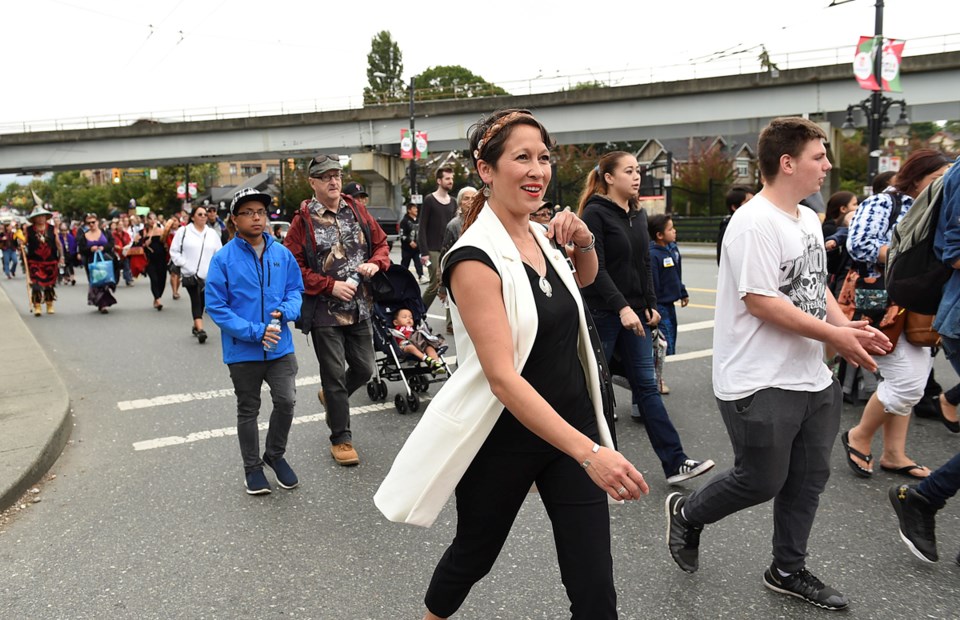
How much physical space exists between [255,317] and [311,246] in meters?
0.75

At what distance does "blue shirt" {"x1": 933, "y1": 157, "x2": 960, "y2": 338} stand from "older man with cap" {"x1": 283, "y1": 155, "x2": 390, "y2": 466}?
3.38 m

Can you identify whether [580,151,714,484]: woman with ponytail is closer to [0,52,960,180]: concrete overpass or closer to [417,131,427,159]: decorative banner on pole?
[0,52,960,180]: concrete overpass

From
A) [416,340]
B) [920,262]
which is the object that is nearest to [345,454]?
[416,340]

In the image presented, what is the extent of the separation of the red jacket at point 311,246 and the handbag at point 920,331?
336 cm

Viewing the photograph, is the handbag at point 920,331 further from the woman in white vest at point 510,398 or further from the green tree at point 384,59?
the green tree at point 384,59

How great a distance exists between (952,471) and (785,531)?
0.94 m

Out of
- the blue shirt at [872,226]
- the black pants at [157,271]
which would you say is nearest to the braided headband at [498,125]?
the blue shirt at [872,226]

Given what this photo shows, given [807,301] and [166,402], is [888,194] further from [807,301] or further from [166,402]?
[166,402]

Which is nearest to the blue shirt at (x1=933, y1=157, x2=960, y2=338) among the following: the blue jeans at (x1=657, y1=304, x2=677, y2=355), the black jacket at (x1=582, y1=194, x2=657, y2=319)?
the black jacket at (x1=582, y1=194, x2=657, y2=319)

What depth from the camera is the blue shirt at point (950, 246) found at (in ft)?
11.4

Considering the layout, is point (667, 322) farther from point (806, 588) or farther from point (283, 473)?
point (806, 588)

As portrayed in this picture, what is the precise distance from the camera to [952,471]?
3676mm

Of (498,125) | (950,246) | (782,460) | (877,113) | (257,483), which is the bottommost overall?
(257,483)

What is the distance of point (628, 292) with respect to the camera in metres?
5.00
